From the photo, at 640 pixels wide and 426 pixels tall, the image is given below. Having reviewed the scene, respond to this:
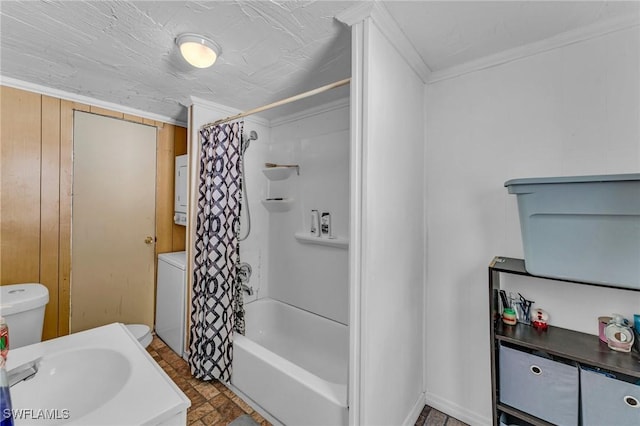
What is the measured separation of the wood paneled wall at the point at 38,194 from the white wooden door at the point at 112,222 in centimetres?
6

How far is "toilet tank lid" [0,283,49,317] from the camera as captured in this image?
153cm

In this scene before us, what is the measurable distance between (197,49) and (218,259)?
136cm

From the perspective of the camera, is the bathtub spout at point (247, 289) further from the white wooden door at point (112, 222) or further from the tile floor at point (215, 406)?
the white wooden door at point (112, 222)

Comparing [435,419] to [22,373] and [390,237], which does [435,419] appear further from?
[22,373]

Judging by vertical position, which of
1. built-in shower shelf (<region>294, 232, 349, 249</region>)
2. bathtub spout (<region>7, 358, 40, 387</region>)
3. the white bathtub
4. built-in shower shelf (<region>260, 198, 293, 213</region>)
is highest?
built-in shower shelf (<region>260, 198, 293, 213</region>)

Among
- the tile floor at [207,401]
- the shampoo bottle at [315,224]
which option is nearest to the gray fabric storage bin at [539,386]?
the tile floor at [207,401]

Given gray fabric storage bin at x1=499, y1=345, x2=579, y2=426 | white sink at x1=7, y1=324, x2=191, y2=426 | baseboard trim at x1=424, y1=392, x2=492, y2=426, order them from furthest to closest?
baseboard trim at x1=424, y1=392, x2=492, y2=426 → gray fabric storage bin at x1=499, y1=345, x2=579, y2=426 → white sink at x1=7, y1=324, x2=191, y2=426

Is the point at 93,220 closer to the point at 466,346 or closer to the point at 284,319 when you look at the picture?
the point at 284,319

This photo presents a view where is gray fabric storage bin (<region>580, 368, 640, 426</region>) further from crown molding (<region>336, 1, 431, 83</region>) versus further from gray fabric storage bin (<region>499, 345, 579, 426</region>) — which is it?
crown molding (<region>336, 1, 431, 83</region>)

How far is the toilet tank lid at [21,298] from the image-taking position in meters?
1.53

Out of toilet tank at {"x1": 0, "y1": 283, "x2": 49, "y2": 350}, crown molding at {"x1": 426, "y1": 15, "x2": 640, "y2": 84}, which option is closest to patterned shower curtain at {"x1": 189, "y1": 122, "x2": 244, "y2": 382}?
toilet tank at {"x1": 0, "y1": 283, "x2": 49, "y2": 350}

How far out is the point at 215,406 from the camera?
181cm

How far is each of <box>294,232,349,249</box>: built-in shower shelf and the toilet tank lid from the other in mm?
1777

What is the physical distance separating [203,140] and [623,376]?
→ 9.09ft
